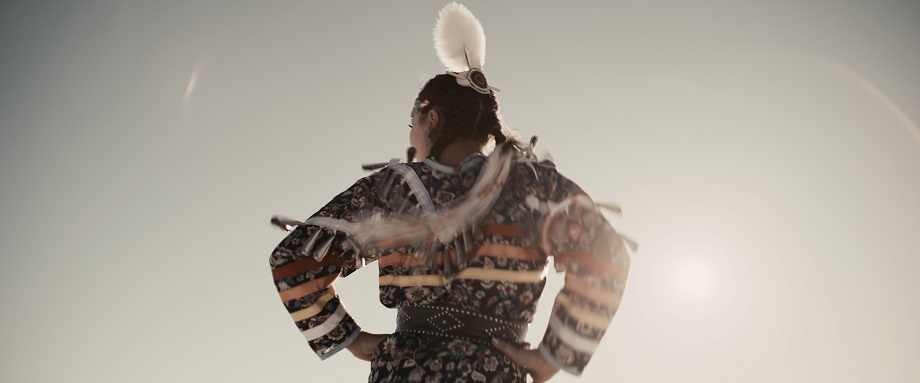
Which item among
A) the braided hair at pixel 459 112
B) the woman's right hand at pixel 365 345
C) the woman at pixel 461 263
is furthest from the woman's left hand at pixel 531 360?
the braided hair at pixel 459 112

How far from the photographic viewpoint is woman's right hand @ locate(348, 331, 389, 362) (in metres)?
2.26

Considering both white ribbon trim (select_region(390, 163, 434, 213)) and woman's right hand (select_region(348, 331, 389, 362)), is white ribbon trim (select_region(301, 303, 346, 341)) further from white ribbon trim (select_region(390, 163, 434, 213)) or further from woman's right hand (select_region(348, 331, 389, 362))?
white ribbon trim (select_region(390, 163, 434, 213))

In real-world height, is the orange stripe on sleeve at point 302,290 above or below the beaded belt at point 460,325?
above

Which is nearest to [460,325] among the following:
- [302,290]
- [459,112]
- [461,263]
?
[461,263]

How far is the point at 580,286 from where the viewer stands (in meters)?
2.05

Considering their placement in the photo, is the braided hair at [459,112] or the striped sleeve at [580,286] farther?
the braided hair at [459,112]

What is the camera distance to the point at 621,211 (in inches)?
89.1

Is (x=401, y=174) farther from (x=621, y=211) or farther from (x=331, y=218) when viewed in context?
(x=621, y=211)

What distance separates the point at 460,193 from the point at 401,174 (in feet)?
0.62

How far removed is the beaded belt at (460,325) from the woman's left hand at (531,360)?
3 centimetres

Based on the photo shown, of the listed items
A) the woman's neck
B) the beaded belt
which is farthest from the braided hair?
the beaded belt

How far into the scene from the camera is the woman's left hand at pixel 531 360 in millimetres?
2006

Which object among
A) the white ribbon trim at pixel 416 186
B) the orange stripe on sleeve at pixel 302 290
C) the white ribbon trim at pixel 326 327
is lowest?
the white ribbon trim at pixel 326 327

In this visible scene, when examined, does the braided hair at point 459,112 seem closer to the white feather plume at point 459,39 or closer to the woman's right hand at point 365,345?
the white feather plume at point 459,39
